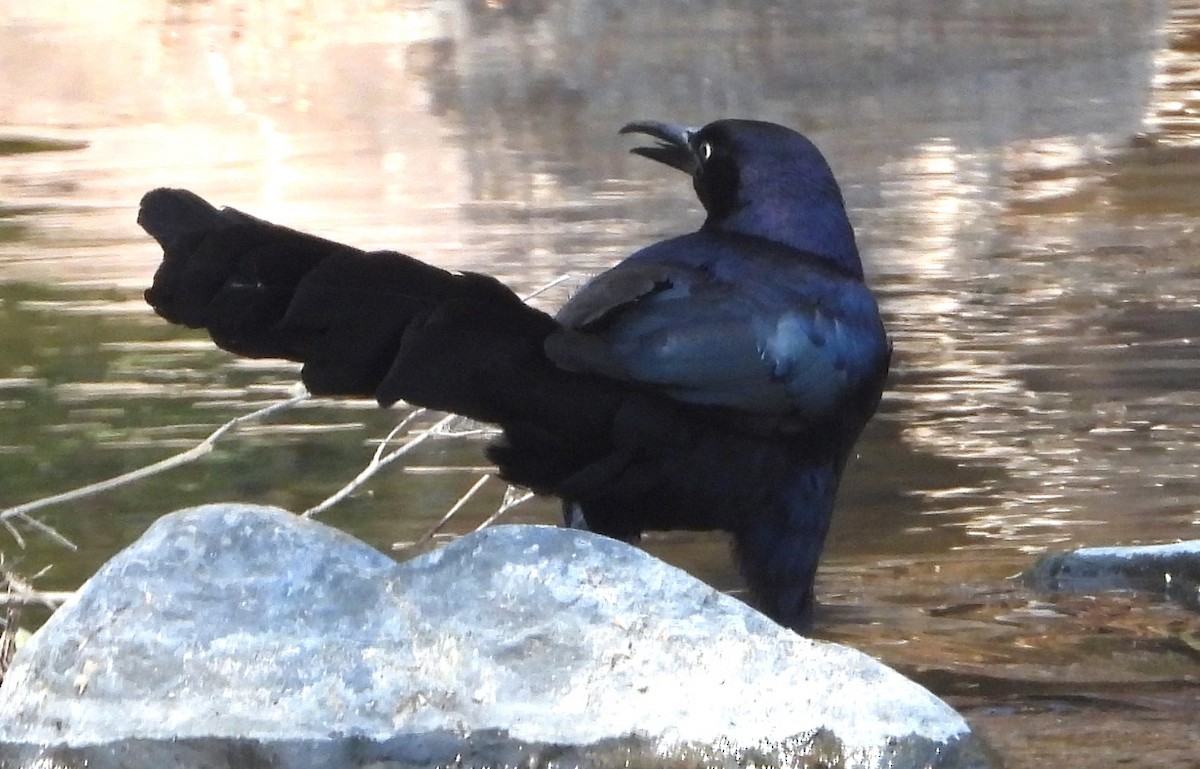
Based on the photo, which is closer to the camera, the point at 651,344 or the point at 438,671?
Result: the point at 438,671

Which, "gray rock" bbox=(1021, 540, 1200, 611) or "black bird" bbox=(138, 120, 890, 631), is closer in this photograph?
"black bird" bbox=(138, 120, 890, 631)

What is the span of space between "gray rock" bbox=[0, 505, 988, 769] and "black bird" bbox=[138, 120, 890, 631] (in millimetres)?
261

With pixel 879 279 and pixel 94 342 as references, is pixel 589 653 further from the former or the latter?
pixel 879 279

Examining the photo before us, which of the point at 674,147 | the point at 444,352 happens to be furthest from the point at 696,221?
the point at 444,352

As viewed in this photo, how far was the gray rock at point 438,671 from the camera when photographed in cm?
375

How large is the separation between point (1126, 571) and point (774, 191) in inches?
49.9

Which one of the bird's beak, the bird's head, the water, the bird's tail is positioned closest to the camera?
the bird's tail

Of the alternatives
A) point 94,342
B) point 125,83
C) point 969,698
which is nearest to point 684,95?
point 125,83

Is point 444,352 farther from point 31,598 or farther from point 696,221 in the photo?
point 696,221

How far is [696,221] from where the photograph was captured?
10500mm

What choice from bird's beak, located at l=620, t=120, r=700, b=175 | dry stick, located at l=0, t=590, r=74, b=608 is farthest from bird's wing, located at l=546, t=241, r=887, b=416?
dry stick, located at l=0, t=590, r=74, b=608

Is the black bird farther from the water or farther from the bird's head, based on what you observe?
the water

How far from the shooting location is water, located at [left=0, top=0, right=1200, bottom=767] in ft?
17.9

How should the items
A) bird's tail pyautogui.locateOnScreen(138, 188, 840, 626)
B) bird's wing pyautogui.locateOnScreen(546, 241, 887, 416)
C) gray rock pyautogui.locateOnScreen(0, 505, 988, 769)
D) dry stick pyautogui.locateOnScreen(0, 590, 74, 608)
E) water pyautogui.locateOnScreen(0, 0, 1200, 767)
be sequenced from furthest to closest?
1. water pyautogui.locateOnScreen(0, 0, 1200, 767)
2. dry stick pyautogui.locateOnScreen(0, 590, 74, 608)
3. bird's wing pyautogui.locateOnScreen(546, 241, 887, 416)
4. bird's tail pyautogui.locateOnScreen(138, 188, 840, 626)
5. gray rock pyautogui.locateOnScreen(0, 505, 988, 769)
